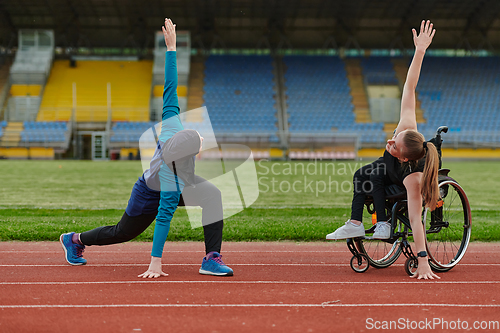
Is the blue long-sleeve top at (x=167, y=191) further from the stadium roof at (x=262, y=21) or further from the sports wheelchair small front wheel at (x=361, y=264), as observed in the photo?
the stadium roof at (x=262, y=21)

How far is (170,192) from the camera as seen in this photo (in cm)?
422

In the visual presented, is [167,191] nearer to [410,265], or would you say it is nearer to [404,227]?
[404,227]

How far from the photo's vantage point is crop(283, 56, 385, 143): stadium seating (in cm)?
3222

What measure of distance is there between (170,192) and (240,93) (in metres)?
31.7

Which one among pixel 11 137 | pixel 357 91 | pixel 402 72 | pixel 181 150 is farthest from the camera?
pixel 402 72

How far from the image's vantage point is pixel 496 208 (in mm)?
10539

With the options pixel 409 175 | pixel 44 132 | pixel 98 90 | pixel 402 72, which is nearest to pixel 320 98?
pixel 402 72

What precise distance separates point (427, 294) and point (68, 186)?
40.9ft

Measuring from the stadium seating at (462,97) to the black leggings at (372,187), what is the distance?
27920 millimetres

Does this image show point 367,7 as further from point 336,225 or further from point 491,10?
point 336,225

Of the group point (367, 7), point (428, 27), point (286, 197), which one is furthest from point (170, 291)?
point (367, 7)

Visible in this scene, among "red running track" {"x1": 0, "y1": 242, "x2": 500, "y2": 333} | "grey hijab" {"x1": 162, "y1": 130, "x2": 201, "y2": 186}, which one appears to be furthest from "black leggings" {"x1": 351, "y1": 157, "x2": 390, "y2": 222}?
"grey hijab" {"x1": 162, "y1": 130, "x2": 201, "y2": 186}

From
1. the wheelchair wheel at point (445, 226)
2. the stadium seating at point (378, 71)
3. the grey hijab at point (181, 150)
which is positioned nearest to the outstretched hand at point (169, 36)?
the grey hijab at point (181, 150)

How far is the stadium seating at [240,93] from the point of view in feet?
106
